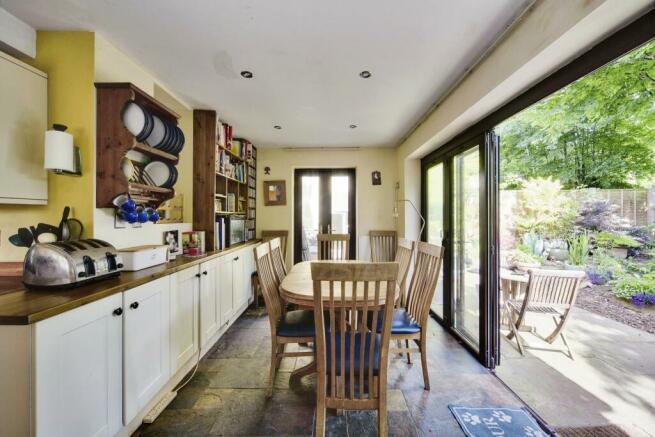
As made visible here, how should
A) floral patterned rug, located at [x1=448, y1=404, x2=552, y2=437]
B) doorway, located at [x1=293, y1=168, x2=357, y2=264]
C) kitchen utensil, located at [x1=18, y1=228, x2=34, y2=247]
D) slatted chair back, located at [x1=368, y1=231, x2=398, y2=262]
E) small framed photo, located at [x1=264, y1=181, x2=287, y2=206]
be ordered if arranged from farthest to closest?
doorway, located at [x1=293, y1=168, x2=357, y2=264], small framed photo, located at [x1=264, y1=181, x2=287, y2=206], slatted chair back, located at [x1=368, y1=231, x2=398, y2=262], floral patterned rug, located at [x1=448, y1=404, x2=552, y2=437], kitchen utensil, located at [x1=18, y1=228, x2=34, y2=247]

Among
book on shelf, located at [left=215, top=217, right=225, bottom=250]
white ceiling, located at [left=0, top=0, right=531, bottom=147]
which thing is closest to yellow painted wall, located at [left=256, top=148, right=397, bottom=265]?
book on shelf, located at [left=215, top=217, right=225, bottom=250]

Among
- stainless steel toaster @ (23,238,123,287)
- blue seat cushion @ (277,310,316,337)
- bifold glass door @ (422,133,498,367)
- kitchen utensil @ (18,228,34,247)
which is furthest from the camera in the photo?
bifold glass door @ (422,133,498,367)

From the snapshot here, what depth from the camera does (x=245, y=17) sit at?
1.47 m

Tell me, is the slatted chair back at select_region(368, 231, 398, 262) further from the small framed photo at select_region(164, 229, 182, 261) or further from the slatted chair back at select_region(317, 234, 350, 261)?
the small framed photo at select_region(164, 229, 182, 261)

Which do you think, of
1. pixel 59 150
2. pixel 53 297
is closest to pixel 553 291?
pixel 53 297

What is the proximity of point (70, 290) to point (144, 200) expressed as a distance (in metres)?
0.87

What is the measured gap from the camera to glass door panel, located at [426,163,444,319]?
10.8 feet

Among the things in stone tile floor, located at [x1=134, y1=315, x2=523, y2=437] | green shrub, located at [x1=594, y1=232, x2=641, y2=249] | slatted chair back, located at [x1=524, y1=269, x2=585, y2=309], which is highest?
green shrub, located at [x1=594, y1=232, x2=641, y2=249]

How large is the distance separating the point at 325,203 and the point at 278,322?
8.97ft

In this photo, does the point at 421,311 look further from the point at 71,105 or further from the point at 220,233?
the point at 71,105

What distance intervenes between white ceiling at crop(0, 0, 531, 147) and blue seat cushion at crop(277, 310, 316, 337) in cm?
195

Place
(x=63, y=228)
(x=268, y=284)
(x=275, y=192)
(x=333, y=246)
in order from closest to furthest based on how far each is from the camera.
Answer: (x=63, y=228) → (x=268, y=284) → (x=333, y=246) → (x=275, y=192)

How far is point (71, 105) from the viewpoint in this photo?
163 cm

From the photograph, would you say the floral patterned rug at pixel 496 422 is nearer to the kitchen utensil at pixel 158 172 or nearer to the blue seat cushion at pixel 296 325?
the blue seat cushion at pixel 296 325
